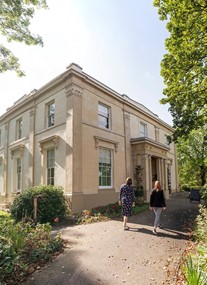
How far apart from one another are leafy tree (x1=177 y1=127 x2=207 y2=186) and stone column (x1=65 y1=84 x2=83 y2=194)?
19.3m

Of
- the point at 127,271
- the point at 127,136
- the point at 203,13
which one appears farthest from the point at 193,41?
the point at 127,271

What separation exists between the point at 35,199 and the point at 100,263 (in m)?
5.39

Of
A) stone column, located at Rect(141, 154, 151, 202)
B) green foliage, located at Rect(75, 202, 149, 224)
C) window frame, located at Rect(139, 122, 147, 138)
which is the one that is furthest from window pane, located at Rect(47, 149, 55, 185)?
window frame, located at Rect(139, 122, 147, 138)

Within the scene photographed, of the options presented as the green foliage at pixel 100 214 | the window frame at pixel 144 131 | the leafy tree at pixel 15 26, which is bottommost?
the green foliage at pixel 100 214

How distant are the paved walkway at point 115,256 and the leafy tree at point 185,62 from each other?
21.7 ft

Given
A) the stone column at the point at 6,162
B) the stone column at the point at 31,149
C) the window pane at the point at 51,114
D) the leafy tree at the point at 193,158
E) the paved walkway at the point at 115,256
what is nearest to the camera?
the paved walkway at the point at 115,256

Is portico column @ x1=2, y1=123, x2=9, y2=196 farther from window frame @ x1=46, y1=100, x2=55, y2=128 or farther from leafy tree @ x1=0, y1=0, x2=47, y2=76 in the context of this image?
leafy tree @ x1=0, y1=0, x2=47, y2=76

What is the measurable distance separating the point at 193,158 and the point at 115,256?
2772 cm

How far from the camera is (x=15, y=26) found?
10516mm

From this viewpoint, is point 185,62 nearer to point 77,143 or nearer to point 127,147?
point 77,143

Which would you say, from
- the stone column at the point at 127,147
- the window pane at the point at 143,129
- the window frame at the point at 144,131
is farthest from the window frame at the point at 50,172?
the window pane at the point at 143,129

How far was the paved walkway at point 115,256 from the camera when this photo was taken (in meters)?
4.36

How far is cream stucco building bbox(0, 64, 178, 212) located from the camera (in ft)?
41.0

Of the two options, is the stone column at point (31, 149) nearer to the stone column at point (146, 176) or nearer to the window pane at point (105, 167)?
the window pane at point (105, 167)
